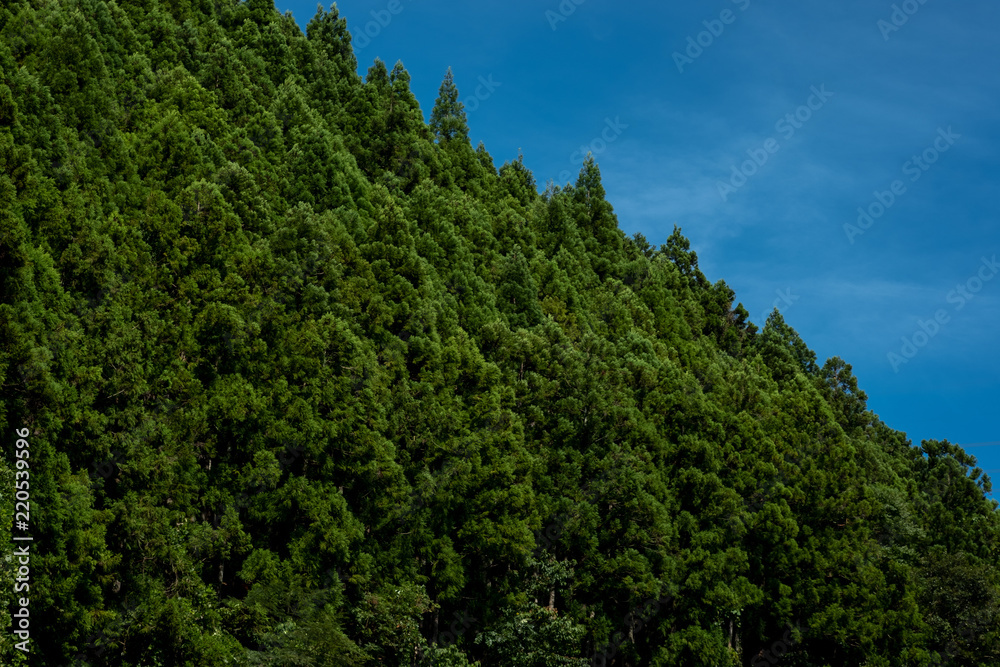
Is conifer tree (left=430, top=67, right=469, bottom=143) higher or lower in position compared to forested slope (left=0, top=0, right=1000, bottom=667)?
higher

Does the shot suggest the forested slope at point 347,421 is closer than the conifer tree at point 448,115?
Yes

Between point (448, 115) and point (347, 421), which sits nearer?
point (347, 421)

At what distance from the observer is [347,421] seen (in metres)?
29.2

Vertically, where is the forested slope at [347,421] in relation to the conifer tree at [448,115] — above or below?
below

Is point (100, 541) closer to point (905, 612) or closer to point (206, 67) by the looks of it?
point (206, 67)

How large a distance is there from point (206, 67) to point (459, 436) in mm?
18257

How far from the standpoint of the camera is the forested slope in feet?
79.2

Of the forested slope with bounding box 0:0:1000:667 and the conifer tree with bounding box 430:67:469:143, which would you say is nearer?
the forested slope with bounding box 0:0:1000:667

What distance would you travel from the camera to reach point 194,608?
24.9m

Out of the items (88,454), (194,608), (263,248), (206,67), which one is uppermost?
(206,67)

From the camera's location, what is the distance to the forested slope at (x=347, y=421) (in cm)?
2414

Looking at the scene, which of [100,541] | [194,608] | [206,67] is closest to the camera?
[100,541]

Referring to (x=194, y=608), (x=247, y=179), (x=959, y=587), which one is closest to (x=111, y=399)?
(x=194, y=608)

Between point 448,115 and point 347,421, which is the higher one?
point 448,115
